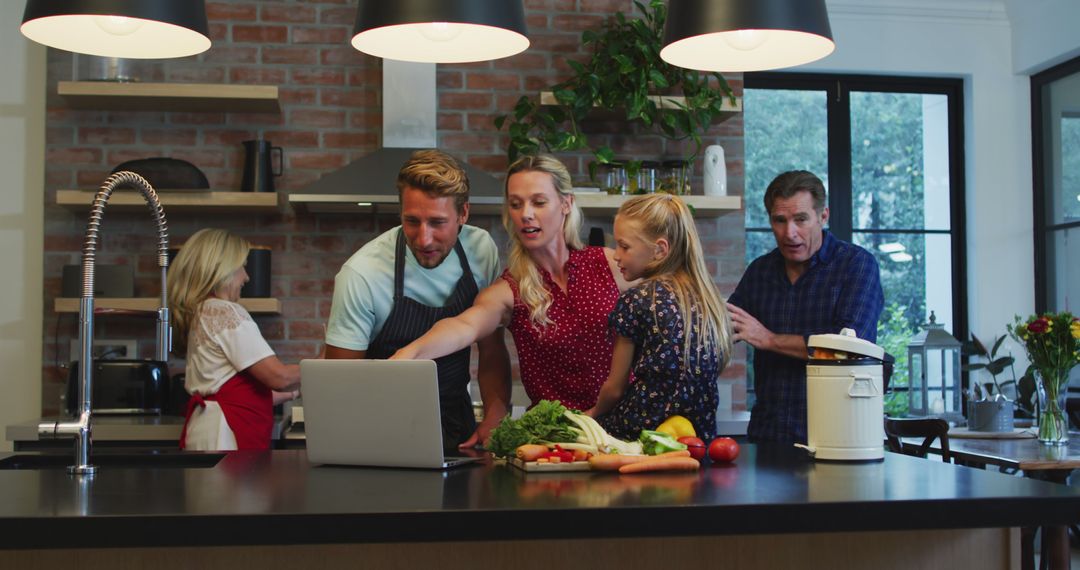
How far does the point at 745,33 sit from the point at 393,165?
208 centimetres

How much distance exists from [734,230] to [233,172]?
2.10 m

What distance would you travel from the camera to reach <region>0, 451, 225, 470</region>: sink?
2.10 metres

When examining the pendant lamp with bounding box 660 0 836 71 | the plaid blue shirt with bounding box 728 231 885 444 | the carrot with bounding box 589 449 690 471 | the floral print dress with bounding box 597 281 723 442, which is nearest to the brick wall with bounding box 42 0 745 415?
the plaid blue shirt with bounding box 728 231 885 444

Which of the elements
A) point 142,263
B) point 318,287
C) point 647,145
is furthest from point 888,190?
point 142,263

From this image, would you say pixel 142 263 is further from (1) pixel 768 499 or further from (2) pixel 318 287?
(1) pixel 768 499

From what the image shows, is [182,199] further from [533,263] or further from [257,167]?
[533,263]

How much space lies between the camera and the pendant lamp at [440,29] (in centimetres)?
204

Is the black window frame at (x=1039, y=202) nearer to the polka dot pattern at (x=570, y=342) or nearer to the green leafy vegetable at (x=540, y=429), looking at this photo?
the polka dot pattern at (x=570, y=342)

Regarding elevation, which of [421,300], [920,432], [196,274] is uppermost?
[196,274]

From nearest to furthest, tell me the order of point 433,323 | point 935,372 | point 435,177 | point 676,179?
point 435,177
point 433,323
point 676,179
point 935,372

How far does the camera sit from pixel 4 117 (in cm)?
425

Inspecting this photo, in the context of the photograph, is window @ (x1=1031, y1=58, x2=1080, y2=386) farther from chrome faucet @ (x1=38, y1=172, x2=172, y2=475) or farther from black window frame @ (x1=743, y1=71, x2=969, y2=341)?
chrome faucet @ (x1=38, y1=172, x2=172, y2=475)

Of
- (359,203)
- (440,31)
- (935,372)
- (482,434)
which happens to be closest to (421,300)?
(482,434)

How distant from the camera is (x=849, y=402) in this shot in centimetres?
193
